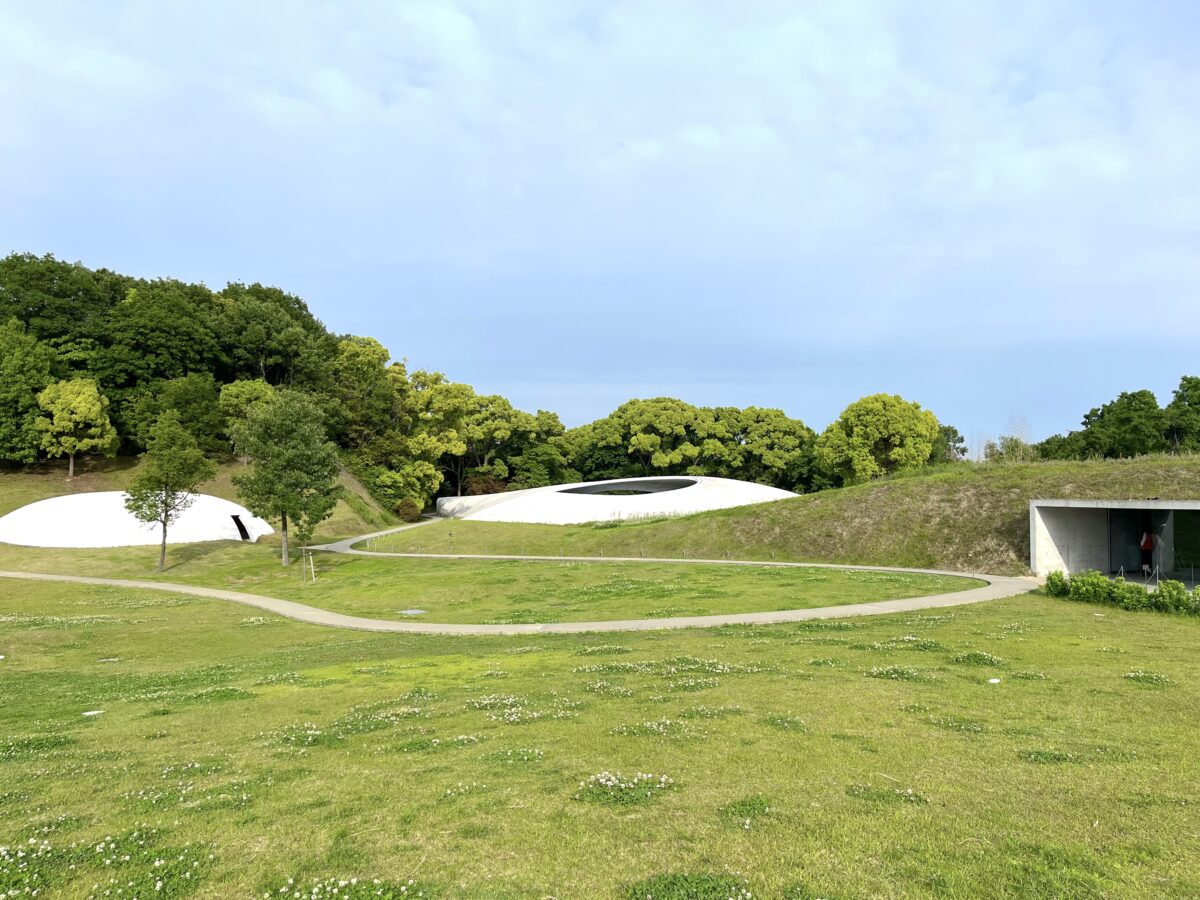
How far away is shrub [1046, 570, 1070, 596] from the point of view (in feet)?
74.0

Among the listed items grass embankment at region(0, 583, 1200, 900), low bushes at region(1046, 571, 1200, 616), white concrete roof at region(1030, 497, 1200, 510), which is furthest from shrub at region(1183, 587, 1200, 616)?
white concrete roof at region(1030, 497, 1200, 510)

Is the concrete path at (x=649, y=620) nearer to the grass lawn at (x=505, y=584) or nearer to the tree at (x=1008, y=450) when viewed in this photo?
the grass lawn at (x=505, y=584)

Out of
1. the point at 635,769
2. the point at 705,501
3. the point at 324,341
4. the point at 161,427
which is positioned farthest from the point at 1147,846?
the point at 324,341

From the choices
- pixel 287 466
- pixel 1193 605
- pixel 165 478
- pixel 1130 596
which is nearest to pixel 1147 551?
pixel 1130 596

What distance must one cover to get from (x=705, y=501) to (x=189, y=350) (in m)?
53.7

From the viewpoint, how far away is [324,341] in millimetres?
79500

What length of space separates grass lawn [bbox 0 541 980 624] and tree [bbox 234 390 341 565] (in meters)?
3.64

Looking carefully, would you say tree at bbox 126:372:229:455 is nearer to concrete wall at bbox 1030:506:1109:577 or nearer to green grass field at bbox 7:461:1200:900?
green grass field at bbox 7:461:1200:900

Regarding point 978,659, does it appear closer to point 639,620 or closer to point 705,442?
point 639,620

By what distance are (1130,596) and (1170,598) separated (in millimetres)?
1192

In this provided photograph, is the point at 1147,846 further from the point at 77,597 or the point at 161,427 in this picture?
the point at 161,427

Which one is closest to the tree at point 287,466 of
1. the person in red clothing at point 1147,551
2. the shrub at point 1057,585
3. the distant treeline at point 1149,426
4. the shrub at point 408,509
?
the shrub at point 408,509

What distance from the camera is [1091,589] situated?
70.4 feet

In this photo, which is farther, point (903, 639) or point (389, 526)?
point (389, 526)
